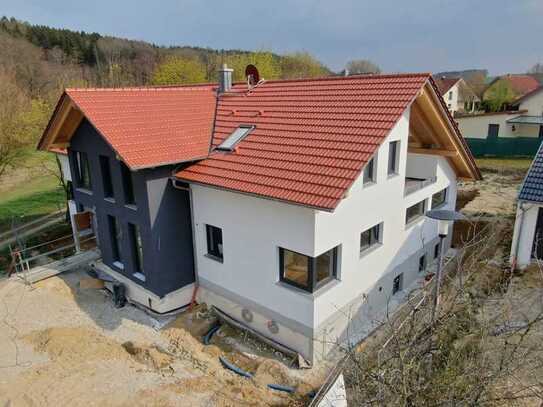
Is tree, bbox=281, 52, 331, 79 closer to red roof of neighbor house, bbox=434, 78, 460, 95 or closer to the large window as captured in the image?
red roof of neighbor house, bbox=434, 78, 460, 95

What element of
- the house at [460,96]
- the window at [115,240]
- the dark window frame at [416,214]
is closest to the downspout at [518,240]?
the dark window frame at [416,214]

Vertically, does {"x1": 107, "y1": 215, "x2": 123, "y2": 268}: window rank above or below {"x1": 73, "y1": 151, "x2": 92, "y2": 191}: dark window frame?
below

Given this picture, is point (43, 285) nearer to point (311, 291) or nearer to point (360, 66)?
point (311, 291)

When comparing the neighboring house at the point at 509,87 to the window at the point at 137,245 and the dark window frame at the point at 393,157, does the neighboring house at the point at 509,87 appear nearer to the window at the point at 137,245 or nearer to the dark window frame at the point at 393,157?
the dark window frame at the point at 393,157

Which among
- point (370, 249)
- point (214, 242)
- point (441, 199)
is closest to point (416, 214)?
point (441, 199)

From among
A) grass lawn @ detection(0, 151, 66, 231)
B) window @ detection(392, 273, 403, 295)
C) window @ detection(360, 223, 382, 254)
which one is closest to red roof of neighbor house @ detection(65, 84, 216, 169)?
window @ detection(360, 223, 382, 254)

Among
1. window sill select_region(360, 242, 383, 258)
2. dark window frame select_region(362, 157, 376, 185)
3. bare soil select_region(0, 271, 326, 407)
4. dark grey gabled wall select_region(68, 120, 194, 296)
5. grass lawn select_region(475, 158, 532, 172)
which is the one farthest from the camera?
grass lawn select_region(475, 158, 532, 172)

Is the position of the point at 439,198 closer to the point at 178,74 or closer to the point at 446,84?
the point at 178,74
